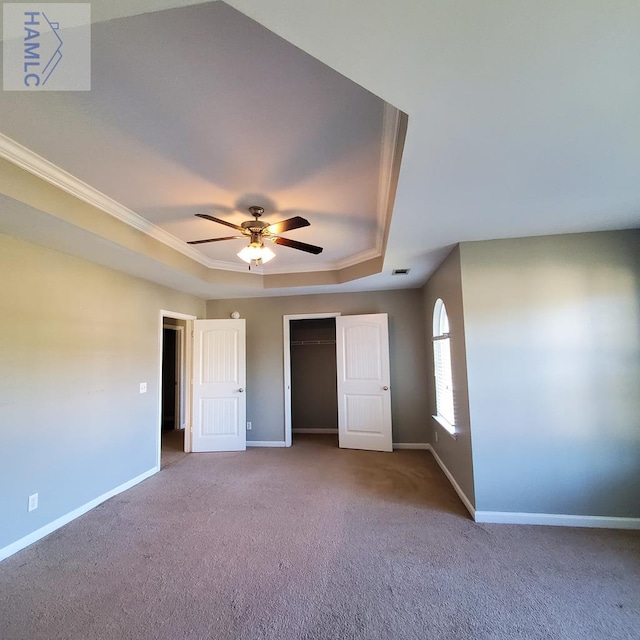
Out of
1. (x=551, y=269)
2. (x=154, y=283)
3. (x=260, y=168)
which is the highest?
(x=260, y=168)

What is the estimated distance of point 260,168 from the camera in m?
2.12

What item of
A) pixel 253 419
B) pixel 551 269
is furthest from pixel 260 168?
pixel 253 419

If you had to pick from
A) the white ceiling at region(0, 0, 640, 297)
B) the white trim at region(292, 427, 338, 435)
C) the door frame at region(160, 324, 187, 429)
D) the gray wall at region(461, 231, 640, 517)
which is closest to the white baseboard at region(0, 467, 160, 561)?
the white ceiling at region(0, 0, 640, 297)

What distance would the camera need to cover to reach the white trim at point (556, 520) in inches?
103

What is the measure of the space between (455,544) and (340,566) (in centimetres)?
93

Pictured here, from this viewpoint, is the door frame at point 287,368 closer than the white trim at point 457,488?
No

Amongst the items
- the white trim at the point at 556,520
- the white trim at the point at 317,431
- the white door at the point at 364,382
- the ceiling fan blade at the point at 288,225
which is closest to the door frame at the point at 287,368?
the white door at the point at 364,382

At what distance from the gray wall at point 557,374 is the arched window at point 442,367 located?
0.76m

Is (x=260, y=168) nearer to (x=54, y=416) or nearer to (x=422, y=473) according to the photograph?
(x=54, y=416)

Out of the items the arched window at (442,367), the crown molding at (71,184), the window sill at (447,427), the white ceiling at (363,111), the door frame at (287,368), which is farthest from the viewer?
the door frame at (287,368)

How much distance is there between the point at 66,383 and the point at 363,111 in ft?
10.7

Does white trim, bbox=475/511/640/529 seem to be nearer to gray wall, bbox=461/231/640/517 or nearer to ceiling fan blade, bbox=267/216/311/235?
gray wall, bbox=461/231/640/517

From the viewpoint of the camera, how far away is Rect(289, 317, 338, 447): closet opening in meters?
6.21

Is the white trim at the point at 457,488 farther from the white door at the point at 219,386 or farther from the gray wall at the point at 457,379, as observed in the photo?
the white door at the point at 219,386
